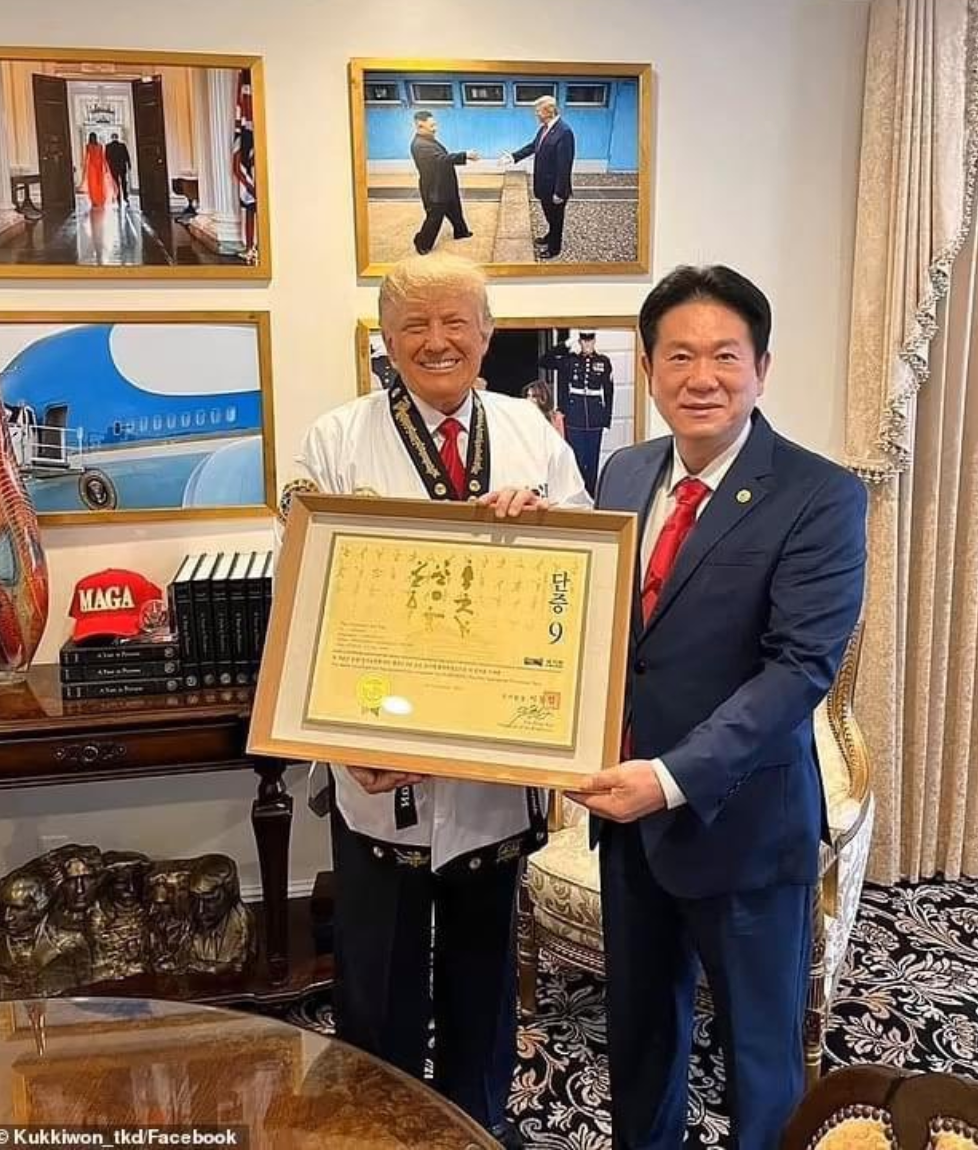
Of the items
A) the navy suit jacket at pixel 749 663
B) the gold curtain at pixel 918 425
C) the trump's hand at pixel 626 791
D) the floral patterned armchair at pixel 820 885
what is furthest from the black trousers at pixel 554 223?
the trump's hand at pixel 626 791

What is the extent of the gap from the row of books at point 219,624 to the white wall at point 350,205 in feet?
1.19

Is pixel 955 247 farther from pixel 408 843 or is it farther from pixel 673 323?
pixel 408 843

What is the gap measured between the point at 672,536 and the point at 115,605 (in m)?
1.52

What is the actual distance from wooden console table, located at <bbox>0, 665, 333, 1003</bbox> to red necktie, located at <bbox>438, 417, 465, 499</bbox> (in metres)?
0.90

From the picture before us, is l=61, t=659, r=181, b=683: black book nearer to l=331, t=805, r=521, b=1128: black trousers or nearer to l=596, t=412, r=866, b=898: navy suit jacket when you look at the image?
l=331, t=805, r=521, b=1128: black trousers

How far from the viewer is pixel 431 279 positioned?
1769 mm

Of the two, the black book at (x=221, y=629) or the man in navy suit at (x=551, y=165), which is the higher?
the man in navy suit at (x=551, y=165)

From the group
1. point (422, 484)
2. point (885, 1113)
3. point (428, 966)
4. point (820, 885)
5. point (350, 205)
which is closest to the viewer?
point (885, 1113)

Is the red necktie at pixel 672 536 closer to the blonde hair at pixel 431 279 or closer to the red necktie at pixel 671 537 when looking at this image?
the red necktie at pixel 671 537

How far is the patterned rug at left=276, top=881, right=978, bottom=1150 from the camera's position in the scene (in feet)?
7.60

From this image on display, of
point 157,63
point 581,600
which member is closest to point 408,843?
point 581,600

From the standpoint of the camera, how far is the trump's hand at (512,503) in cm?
165

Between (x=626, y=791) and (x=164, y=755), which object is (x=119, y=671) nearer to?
(x=164, y=755)

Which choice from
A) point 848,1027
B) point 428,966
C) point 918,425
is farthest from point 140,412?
point 848,1027
